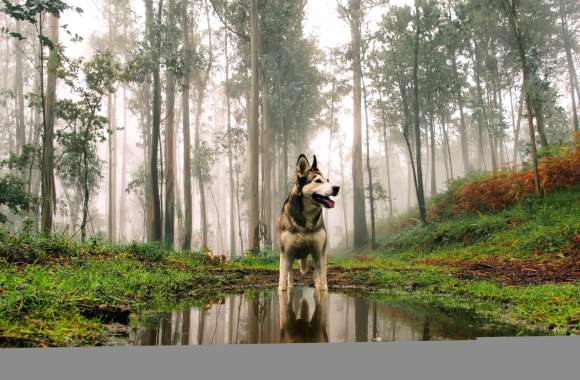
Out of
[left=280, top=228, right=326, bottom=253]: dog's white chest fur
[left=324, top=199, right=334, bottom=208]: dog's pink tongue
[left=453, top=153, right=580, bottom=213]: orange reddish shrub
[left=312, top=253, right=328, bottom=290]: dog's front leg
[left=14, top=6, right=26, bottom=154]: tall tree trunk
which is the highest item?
[left=14, top=6, right=26, bottom=154]: tall tree trunk

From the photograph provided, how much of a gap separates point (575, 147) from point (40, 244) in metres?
14.7

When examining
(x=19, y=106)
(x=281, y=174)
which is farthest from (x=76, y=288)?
(x=19, y=106)

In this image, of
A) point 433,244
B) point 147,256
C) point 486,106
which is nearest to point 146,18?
point 147,256

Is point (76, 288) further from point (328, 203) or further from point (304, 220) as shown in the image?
point (328, 203)

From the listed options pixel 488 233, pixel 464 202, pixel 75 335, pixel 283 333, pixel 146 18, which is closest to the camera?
pixel 75 335

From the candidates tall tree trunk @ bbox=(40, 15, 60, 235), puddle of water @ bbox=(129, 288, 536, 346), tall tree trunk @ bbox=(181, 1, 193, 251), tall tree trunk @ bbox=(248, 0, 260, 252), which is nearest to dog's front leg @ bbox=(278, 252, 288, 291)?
puddle of water @ bbox=(129, 288, 536, 346)

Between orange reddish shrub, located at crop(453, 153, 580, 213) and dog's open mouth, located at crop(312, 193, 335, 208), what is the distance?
34.4 ft

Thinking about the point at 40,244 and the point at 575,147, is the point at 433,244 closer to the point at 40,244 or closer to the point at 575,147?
the point at 575,147

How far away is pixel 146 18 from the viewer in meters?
16.0

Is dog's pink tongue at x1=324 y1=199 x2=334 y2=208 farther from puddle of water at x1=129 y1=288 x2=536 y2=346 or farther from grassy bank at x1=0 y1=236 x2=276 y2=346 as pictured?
grassy bank at x1=0 y1=236 x2=276 y2=346

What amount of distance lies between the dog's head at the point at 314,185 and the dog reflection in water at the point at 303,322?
3.10ft

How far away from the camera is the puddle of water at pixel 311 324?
218cm

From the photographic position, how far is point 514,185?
12.4 metres

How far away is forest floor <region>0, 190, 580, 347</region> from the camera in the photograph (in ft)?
8.05
